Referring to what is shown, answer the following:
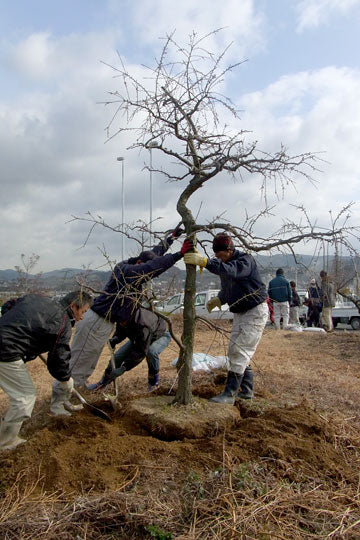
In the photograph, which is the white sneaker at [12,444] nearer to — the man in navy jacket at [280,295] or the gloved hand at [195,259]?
the gloved hand at [195,259]

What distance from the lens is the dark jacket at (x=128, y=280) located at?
3.92 metres

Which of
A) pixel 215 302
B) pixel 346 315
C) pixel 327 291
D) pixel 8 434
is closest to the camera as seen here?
pixel 8 434

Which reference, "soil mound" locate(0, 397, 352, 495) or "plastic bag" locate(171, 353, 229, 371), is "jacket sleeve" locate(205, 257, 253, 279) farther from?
"plastic bag" locate(171, 353, 229, 371)

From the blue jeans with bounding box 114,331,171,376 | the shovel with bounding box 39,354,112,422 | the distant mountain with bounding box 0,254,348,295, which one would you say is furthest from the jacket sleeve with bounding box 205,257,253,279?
the blue jeans with bounding box 114,331,171,376

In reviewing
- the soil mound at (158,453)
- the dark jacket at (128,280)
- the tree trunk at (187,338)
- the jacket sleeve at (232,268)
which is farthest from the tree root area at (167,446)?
the jacket sleeve at (232,268)

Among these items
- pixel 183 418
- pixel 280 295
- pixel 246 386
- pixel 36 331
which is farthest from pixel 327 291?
pixel 36 331

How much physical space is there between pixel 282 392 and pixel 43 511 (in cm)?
326

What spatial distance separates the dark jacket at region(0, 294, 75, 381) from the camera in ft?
10.7

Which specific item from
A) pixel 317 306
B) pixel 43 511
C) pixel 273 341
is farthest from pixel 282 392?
pixel 317 306

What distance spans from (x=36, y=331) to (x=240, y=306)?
190 centimetres

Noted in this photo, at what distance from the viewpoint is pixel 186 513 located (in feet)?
7.70

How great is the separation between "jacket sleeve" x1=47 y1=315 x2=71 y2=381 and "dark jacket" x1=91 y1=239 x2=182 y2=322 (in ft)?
1.23

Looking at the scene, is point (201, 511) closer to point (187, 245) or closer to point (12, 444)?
point (12, 444)

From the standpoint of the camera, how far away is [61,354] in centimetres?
353
